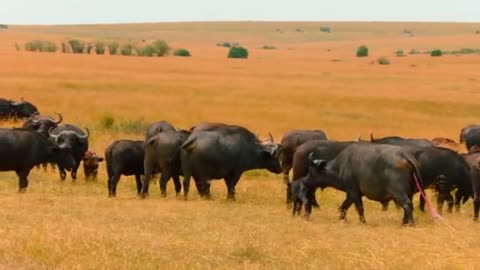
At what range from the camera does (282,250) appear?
12102 millimetres

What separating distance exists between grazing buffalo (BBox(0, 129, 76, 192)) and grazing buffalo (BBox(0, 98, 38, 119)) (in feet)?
50.4

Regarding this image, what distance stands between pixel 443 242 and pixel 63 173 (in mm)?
11361

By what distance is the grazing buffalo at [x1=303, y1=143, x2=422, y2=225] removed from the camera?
1554 cm

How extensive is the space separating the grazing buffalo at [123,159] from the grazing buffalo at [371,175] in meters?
4.96

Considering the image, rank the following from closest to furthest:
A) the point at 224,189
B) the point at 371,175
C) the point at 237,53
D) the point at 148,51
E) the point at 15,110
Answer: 1. the point at 371,175
2. the point at 224,189
3. the point at 15,110
4. the point at 148,51
5. the point at 237,53

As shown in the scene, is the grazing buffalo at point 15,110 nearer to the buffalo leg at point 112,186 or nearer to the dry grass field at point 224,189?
the dry grass field at point 224,189

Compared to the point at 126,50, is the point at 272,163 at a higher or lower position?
higher

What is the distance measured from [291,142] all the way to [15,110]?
15.5m

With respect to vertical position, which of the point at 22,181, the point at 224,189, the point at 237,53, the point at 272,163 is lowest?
the point at 237,53

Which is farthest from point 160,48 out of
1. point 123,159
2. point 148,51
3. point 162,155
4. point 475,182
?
point 475,182

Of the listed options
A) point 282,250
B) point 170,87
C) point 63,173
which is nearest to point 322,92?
point 170,87

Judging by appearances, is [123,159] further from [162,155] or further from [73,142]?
[73,142]

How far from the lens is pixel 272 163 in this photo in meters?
20.9

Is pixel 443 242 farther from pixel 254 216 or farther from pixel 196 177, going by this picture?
pixel 196 177
